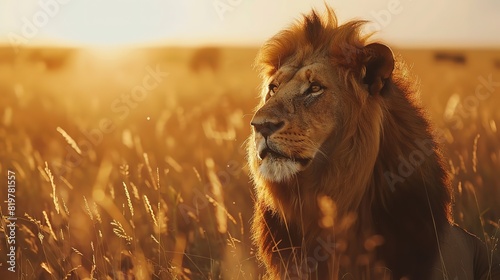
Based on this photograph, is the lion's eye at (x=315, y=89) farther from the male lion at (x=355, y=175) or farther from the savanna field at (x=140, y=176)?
the savanna field at (x=140, y=176)

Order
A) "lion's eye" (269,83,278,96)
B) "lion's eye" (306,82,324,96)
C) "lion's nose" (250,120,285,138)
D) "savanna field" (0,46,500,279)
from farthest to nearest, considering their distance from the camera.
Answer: "savanna field" (0,46,500,279)
"lion's eye" (269,83,278,96)
"lion's eye" (306,82,324,96)
"lion's nose" (250,120,285,138)

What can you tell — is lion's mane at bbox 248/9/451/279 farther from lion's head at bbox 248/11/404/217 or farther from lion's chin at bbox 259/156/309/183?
lion's chin at bbox 259/156/309/183

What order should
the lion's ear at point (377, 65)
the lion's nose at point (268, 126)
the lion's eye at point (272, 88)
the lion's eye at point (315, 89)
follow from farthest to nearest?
1. the lion's eye at point (272, 88)
2. the lion's eye at point (315, 89)
3. the lion's ear at point (377, 65)
4. the lion's nose at point (268, 126)

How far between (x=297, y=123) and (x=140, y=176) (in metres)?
1.84

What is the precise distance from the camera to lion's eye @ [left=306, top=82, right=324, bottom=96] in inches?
164

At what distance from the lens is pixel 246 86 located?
17219mm

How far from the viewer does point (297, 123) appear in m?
4.00

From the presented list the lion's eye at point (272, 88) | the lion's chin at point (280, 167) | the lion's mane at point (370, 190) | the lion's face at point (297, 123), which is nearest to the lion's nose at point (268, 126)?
the lion's face at point (297, 123)

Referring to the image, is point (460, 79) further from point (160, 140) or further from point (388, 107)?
point (388, 107)

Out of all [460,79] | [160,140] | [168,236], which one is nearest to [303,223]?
[168,236]

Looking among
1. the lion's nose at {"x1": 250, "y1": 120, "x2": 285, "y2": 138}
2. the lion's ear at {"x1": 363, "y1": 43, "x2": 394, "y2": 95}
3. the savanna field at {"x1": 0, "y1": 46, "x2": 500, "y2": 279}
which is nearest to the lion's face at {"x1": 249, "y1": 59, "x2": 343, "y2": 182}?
the lion's nose at {"x1": 250, "y1": 120, "x2": 285, "y2": 138}

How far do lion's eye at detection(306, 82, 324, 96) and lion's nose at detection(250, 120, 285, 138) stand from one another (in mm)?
331

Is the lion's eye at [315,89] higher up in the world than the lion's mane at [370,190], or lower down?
higher up

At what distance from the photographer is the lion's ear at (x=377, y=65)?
4.03m
